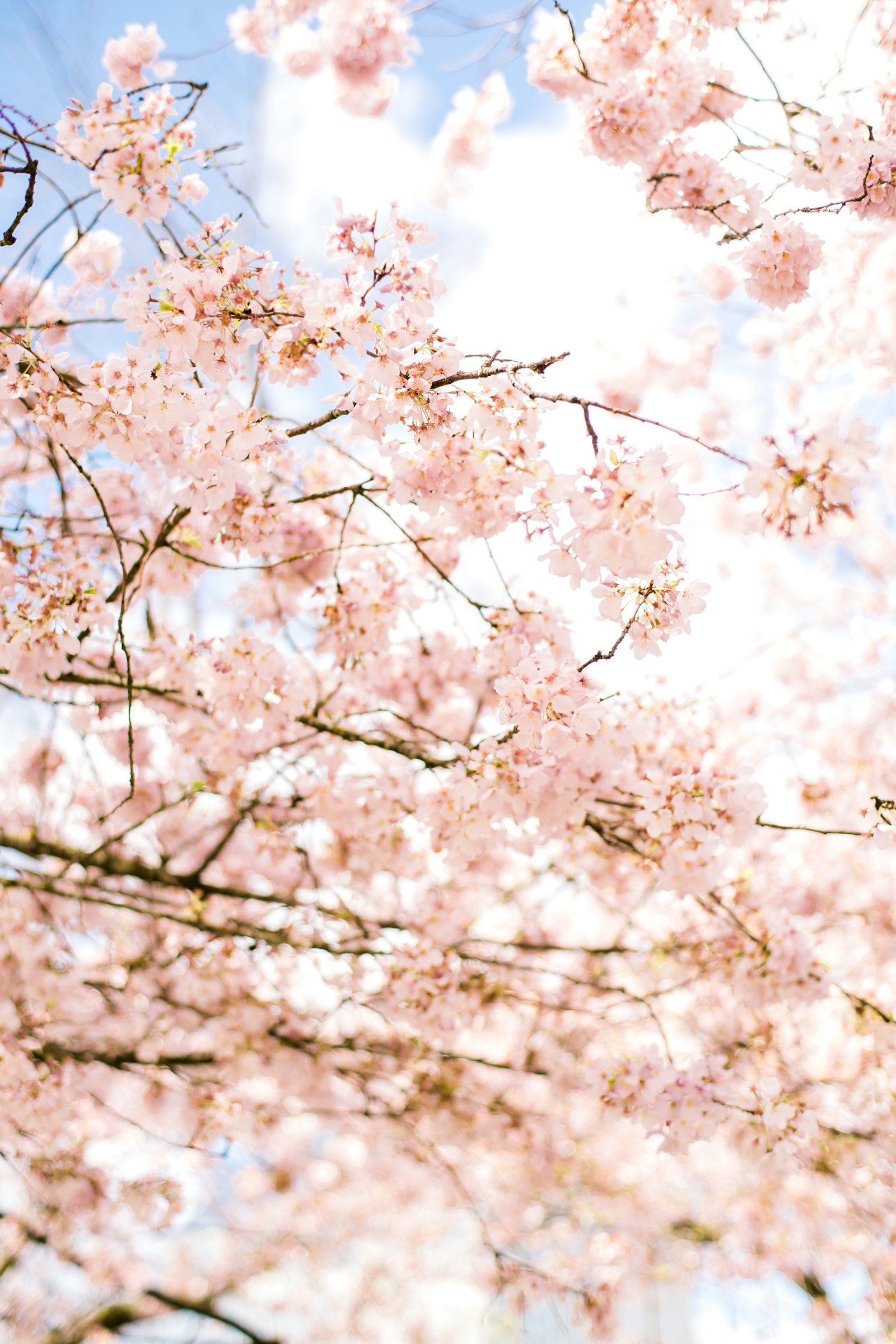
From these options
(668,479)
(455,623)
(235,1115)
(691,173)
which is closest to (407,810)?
(455,623)

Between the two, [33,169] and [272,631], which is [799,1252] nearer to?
[272,631]

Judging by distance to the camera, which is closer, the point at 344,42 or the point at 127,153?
the point at 127,153

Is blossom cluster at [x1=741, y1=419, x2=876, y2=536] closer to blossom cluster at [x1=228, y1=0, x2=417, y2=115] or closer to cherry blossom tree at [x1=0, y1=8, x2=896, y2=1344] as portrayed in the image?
cherry blossom tree at [x1=0, y1=8, x2=896, y2=1344]

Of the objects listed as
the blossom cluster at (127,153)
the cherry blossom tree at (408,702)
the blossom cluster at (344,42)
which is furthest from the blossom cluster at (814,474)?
the blossom cluster at (344,42)

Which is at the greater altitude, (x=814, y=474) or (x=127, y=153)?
(x=127, y=153)

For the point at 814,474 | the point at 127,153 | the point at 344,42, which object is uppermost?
the point at 344,42

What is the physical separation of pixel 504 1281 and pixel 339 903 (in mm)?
2198

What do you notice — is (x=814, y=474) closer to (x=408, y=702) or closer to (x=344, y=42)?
(x=408, y=702)

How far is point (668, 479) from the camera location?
1432mm

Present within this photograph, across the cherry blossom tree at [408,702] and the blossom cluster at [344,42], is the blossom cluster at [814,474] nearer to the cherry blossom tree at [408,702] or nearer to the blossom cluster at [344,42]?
the cherry blossom tree at [408,702]

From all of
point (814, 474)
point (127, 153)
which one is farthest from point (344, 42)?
point (814, 474)

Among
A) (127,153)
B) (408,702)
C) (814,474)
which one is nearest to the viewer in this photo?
(814,474)

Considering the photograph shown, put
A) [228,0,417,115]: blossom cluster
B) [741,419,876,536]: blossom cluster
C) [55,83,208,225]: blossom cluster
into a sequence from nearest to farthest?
[741,419,876,536]: blossom cluster < [55,83,208,225]: blossom cluster < [228,0,417,115]: blossom cluster

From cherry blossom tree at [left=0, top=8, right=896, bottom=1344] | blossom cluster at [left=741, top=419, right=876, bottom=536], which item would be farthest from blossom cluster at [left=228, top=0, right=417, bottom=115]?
blossom cluster at [left=741, top=419, right=876, bottom=536]
